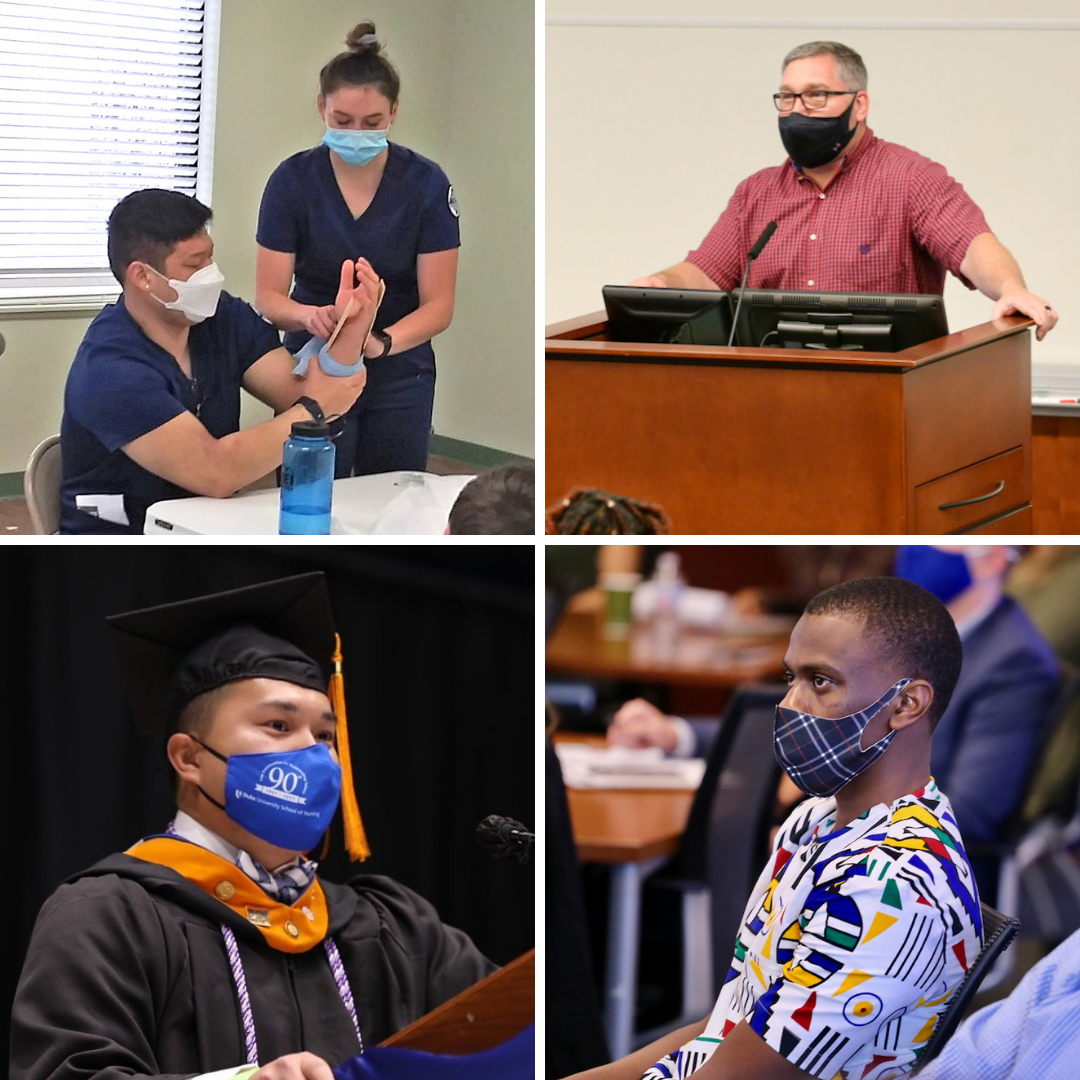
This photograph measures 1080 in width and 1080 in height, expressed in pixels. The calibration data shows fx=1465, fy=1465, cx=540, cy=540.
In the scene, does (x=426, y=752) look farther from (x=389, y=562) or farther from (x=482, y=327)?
(x=482, y=327)

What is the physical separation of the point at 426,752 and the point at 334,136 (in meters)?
1.04

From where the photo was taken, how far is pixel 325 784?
2217mm

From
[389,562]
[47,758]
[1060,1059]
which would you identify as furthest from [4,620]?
[1060,1059]

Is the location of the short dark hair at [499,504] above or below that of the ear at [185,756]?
above

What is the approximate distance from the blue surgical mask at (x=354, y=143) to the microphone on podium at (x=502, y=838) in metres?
1.08

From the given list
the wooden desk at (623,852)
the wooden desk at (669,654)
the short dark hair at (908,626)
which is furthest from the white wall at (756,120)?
the short dark hair at (908,626)

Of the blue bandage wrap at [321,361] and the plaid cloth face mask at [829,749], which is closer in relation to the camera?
the plaid cloth face mask at [829,749]

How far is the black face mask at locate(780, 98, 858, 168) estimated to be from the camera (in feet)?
10.3

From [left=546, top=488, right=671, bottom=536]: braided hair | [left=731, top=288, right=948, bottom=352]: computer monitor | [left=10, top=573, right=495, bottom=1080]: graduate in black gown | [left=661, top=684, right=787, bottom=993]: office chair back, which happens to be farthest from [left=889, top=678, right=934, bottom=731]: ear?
[left=661, top=684, right=787, bottom=993]: office chair back

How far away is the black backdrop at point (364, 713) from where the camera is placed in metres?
2.41

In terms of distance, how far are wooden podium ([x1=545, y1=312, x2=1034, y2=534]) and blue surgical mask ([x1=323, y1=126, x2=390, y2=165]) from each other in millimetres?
428

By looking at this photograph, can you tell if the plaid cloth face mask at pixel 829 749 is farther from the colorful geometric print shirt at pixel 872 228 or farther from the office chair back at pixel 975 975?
the colorful geometric print shirt at pixel 872 228

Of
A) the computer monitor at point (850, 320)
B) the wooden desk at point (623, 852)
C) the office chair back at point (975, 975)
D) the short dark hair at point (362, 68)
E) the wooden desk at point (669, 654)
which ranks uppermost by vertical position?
the short dark hair at point (362, 68)

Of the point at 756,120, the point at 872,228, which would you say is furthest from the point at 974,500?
the point at 756,120
